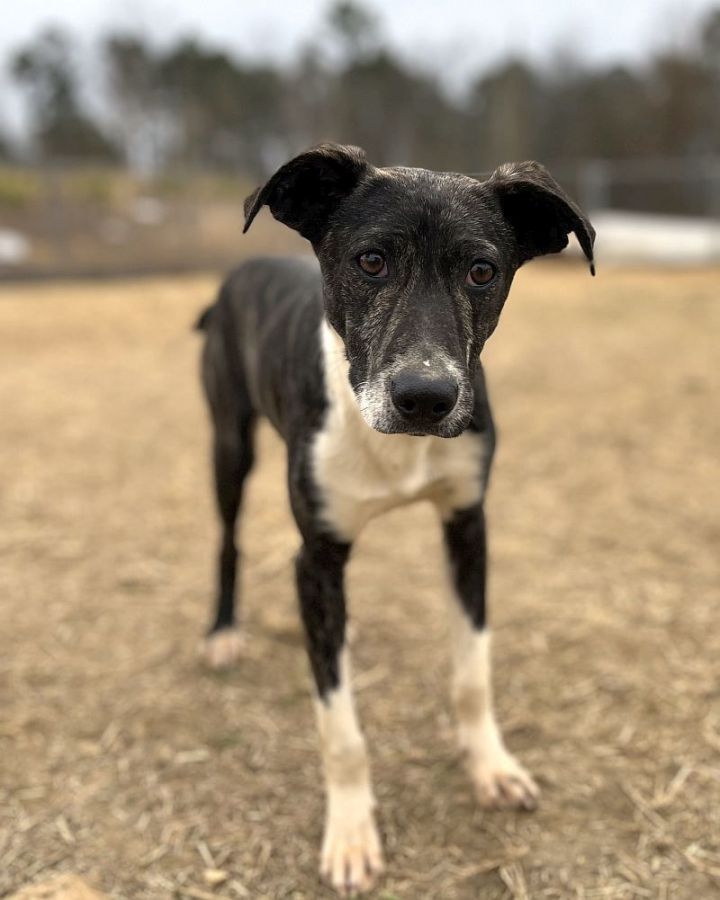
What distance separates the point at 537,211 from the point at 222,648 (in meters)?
2.19

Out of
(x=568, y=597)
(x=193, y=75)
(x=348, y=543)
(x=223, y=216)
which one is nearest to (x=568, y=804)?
(x=348, y=543)

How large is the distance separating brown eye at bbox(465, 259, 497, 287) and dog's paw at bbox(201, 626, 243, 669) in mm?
2088

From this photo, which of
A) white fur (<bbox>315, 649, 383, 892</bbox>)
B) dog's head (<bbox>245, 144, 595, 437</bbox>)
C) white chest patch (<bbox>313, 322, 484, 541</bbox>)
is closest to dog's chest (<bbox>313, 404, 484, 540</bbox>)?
white chest patch (<bbox>313, 322, 484, 541</bbox>)

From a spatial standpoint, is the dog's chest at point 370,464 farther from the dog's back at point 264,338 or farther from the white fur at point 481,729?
the white fur at point 481,729

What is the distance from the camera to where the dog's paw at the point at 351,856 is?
2562 mm

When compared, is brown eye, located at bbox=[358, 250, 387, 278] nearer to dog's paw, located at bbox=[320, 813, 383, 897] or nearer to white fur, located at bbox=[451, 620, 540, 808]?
white fur, located at bbox=[451, 620, 540, 808]

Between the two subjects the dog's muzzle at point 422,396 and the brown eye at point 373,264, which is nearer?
the dog's muzzle at point 422,396

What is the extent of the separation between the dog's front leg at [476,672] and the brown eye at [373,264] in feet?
2.89

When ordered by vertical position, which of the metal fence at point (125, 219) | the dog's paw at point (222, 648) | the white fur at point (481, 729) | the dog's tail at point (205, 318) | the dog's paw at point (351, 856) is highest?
the dog's tail at point (205, 318)

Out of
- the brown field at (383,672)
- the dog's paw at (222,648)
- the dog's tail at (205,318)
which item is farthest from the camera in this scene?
the dog's tail at (205,318)

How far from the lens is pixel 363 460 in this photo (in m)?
2.58

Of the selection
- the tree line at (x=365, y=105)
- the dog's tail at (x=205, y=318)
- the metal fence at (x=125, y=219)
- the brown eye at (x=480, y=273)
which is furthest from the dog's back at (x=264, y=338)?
the tree line at (x=365, y=105)

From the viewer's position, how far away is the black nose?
1.98 metres

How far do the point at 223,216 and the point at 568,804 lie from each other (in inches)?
671
